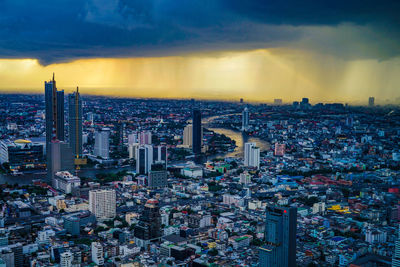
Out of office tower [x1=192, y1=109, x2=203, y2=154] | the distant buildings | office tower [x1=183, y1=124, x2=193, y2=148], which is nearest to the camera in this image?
the distant buildings

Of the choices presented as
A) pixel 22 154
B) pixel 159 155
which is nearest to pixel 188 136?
pixel 159 155

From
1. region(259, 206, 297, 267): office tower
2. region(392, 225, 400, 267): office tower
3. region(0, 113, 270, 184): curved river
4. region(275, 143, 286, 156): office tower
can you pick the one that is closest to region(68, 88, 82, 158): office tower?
region(0, 113, 270, 184): curved river

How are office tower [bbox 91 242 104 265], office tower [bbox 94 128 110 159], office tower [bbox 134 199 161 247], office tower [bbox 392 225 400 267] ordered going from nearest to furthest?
office tower [bbox 392 225 400 267]
office tower [bbox 91 242 104 265]
office tower [bbox 134 199 161 247]
office tower [bbox 94 128 110 159]

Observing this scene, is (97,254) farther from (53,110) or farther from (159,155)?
(53,110)

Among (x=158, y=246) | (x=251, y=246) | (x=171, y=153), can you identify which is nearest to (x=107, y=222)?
(x=158, y=246)

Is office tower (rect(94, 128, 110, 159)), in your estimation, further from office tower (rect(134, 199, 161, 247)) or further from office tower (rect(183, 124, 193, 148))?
office tower (rect(134, 199, 161, 247))

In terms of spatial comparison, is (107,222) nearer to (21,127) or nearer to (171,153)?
(171,153)
